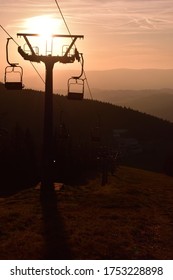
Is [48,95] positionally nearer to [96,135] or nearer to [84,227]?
[84,227]

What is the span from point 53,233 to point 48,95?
14.7 m

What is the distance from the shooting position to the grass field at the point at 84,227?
57.0 ft

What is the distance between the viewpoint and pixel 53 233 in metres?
20.3

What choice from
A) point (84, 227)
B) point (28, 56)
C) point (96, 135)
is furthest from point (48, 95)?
point (96, 135)

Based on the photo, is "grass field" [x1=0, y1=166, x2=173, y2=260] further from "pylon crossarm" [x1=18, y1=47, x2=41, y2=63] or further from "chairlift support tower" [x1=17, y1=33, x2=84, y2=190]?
"pylon crossarm" [x1=18, y1=47, x2=41, y2=63]

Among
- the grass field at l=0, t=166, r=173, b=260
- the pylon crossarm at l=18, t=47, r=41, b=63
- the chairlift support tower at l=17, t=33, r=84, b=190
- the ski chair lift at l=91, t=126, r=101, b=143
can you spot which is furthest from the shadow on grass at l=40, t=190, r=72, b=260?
the ski chair lift at l=91, t=126, r=101, b=143

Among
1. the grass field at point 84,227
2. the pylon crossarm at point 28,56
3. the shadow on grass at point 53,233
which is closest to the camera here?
the shadow on grass at point 53,233

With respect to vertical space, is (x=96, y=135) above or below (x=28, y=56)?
below

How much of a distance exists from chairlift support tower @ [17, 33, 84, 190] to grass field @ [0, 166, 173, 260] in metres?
1.80

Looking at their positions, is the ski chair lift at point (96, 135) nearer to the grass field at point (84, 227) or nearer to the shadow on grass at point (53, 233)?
the grass field at point (84, 227)

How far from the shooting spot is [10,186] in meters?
75.8

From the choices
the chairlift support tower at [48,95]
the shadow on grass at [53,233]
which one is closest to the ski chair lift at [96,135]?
the chairlift support tower at [48,95]

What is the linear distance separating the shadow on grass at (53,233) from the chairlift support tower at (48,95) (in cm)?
382
